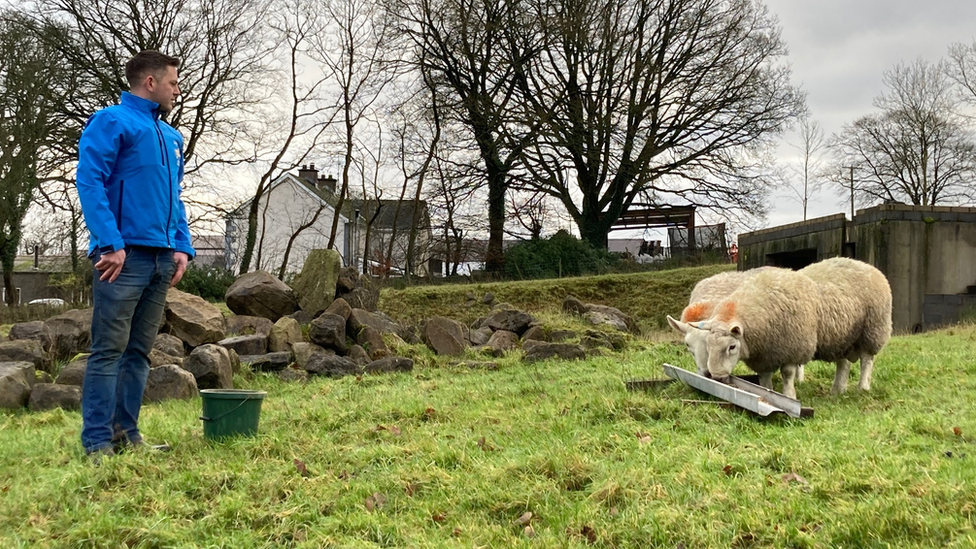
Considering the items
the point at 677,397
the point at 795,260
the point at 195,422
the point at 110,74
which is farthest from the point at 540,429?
the point at 110,74

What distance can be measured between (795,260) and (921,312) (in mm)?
3973

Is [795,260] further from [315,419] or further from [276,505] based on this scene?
[276,505]

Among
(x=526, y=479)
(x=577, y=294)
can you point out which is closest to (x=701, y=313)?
(x=526, y=479)

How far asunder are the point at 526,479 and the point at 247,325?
29.7ft

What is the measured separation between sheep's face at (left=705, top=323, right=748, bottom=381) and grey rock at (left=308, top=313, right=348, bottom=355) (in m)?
6.63

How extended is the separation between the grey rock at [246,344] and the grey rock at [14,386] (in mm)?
2985

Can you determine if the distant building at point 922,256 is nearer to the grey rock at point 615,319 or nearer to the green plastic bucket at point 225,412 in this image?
the grey rock at point 615,319

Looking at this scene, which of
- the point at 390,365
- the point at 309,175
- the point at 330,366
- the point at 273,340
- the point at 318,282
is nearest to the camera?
the point at 330,366

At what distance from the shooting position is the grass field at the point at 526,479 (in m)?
3.77

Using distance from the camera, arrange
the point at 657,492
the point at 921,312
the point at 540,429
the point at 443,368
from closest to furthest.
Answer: the point at 657,492 → the point at 540,429 → the point at 443,368 → the point at 921,312

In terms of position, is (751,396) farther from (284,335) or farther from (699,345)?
(284,335)

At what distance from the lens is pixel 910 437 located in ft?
17.2

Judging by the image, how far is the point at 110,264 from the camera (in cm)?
480

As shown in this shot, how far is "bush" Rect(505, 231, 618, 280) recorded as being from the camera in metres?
27.1
